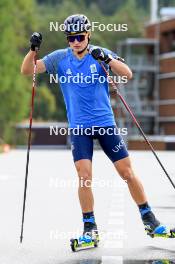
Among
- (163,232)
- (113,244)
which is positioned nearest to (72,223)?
(113,244)

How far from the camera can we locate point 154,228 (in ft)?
31.5

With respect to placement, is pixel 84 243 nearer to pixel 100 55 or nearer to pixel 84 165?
pixel 84 165

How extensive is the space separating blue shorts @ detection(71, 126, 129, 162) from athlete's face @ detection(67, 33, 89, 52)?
2.51 ft

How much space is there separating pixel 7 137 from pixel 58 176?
65.0m

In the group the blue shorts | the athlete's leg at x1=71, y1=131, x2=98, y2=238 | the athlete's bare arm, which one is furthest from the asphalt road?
the athlete's bare arm

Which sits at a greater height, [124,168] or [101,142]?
[101,142]

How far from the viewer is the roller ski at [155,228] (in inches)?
376

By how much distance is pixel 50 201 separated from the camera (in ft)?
50.8

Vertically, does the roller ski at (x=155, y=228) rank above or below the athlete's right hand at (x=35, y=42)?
below

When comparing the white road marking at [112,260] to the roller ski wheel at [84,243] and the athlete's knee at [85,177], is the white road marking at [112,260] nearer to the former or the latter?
the roller ski wheel at [84,243]

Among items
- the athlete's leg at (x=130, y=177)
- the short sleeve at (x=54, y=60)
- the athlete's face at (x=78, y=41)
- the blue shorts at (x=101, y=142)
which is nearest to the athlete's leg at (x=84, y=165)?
the blue shorts at (x=101, y=142)

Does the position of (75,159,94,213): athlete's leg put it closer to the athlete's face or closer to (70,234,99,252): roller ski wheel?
(70,234,99,252): roller ski wheel

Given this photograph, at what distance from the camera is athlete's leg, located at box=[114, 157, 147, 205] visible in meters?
9.57

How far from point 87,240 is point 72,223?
2523 mm
